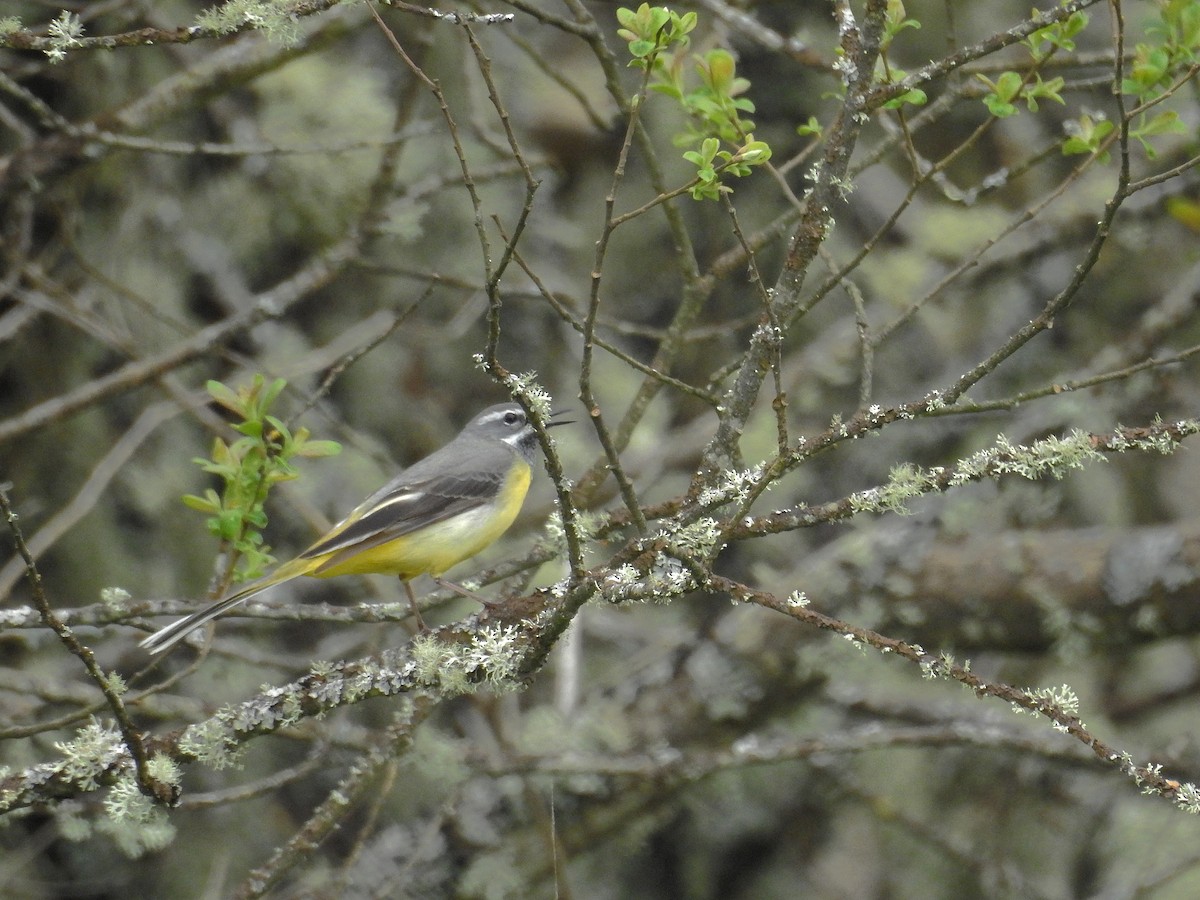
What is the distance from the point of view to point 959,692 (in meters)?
7.53

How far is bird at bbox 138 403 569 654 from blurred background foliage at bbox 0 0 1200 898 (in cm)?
27

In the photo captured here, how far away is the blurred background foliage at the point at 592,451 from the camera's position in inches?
230

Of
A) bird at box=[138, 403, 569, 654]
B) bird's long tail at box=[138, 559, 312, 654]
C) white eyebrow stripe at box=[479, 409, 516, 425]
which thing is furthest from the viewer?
white eyebrow stripe at box=[479, 409, 516, 425]

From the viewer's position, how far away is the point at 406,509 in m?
5.34

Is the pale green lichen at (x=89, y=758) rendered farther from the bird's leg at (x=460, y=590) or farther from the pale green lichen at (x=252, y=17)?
the pale green lichen at (x=252, y=17)

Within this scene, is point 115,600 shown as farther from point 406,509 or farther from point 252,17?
point 252,17

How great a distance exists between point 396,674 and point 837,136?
198 centimetres

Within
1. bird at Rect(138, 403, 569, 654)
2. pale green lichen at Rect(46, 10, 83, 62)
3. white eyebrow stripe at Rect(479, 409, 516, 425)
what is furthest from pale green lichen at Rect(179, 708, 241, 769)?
white eyebrow stripe at Rect(479, 409, 516, 425)

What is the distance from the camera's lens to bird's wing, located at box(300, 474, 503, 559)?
4.96 metres

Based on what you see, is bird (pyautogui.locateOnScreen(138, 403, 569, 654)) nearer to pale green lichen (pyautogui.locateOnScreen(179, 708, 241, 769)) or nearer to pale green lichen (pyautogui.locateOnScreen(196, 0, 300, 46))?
pale green lichen (pyautogui.locateOnScreen(179, 708, 241, 769))

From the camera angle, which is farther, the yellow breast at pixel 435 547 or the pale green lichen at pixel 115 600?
the yellow breast at pixel 435 547

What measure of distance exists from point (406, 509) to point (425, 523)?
105mm

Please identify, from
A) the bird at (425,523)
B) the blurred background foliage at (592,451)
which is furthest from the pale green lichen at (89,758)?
the blurred background foliage at (592,451)

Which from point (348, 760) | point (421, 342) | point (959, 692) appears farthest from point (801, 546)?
point (348, 760)
